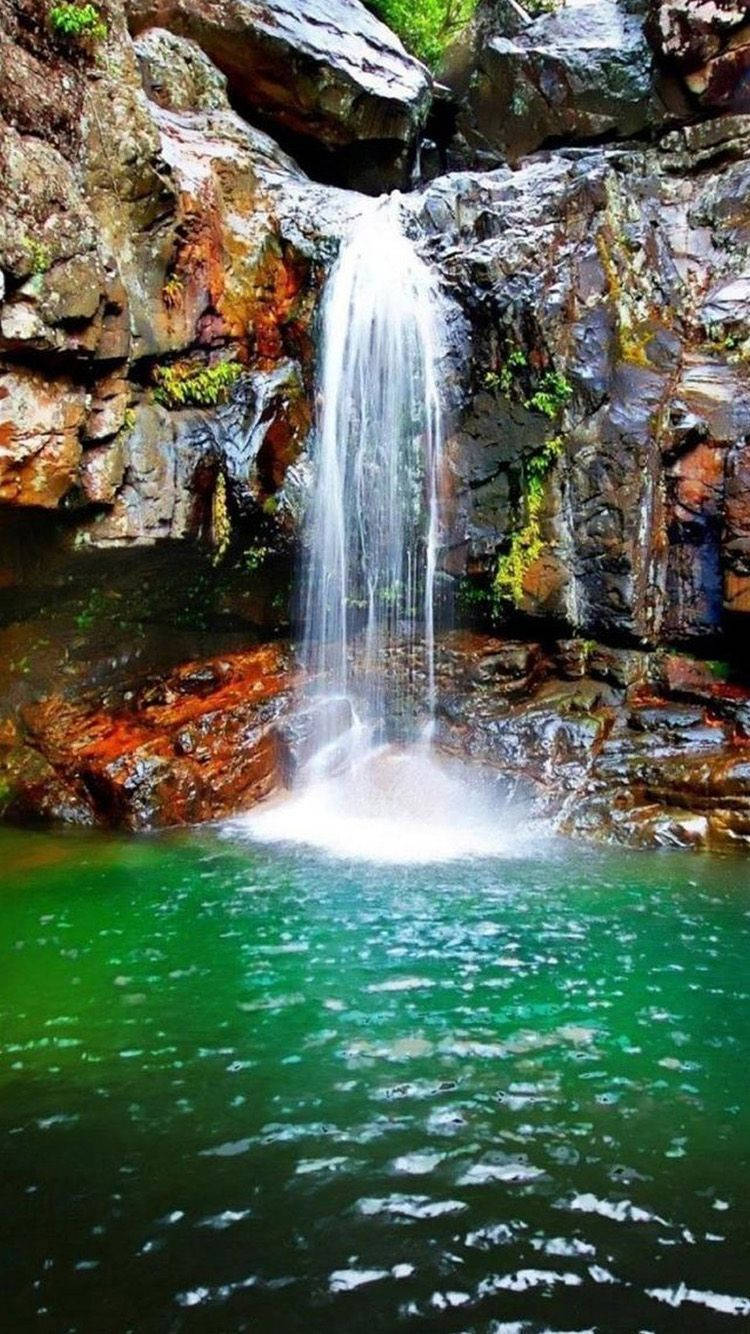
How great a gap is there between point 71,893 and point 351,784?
15.2ft

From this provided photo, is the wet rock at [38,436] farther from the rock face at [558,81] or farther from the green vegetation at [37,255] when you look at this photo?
the rock face at [558,81]

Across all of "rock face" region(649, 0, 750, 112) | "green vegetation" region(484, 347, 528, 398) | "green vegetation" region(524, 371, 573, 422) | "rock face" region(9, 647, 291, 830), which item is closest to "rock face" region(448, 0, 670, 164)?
"rock face" region(649, 0, 750, 112)

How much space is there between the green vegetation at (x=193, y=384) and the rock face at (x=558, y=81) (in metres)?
9.79

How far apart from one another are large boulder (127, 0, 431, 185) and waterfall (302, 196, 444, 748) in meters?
4.57

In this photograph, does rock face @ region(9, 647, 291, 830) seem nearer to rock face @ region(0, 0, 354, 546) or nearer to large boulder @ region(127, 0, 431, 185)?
rock face @ region(0, 0, 354, 546)

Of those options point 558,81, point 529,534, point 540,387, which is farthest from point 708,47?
point 529,534

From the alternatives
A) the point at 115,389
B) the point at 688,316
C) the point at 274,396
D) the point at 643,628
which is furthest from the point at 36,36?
the point at 643,628

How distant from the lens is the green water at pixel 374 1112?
2896 mm

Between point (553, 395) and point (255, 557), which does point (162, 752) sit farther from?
point (553, 395)

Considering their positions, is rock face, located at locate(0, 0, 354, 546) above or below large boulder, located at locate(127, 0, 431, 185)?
below

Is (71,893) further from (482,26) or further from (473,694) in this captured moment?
(482,26)

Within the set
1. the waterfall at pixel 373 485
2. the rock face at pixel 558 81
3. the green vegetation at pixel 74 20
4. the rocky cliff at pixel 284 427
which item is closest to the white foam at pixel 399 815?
the rocky cliff at pixel 284 427

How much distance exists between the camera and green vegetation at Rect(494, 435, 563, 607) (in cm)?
1224

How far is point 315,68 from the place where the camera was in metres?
15.1
